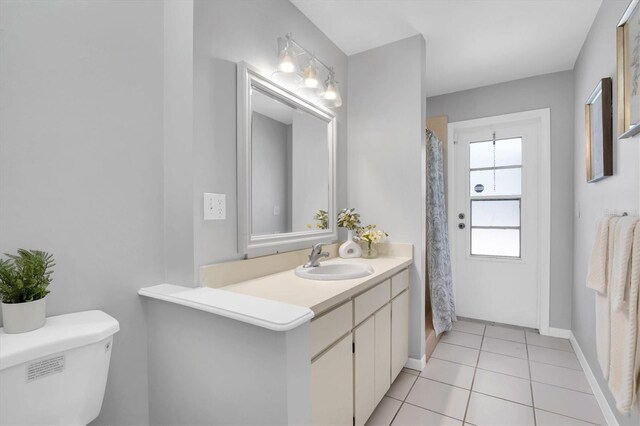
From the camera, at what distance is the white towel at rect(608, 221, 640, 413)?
1.08m

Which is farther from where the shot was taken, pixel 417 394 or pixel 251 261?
pixel 417 394

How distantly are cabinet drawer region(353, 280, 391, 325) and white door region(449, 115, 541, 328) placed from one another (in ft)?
5.93

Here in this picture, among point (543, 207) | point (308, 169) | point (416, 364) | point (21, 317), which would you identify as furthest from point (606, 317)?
point (21, 317)

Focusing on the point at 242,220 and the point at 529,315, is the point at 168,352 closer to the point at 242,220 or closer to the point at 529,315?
the point at 242,220

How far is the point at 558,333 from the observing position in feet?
9.21

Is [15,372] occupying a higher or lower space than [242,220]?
lower

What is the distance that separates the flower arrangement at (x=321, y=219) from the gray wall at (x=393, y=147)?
14.5 inches

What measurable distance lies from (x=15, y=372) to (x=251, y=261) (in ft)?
3.02

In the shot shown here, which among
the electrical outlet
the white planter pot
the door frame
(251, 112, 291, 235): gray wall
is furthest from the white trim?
the white planter pot

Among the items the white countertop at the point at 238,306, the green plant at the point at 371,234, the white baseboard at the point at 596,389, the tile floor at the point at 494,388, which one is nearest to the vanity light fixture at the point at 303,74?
the green plant at the point at 371,234

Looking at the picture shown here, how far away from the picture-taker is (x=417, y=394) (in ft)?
6.43

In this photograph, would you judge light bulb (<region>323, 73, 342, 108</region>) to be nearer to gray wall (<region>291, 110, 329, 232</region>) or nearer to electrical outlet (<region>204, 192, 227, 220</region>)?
gray wall (<region>291, 110, 329, 232</region>)

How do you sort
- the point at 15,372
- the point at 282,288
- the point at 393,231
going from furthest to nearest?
the point at 393,231 < the point at 282,288 < the point at 15,372

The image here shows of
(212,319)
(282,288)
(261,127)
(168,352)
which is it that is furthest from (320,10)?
(168,352)
